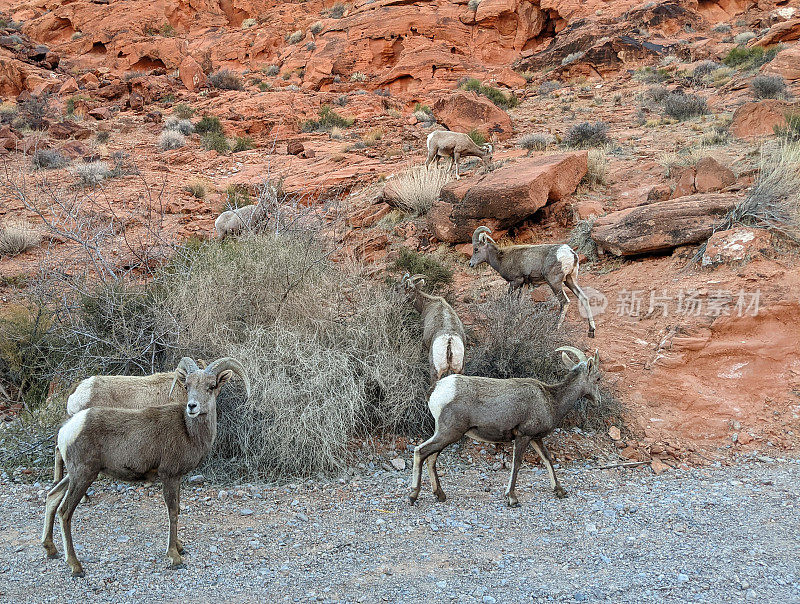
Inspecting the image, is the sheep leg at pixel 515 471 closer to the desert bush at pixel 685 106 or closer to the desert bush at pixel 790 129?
the desert bush at pixel 790 129

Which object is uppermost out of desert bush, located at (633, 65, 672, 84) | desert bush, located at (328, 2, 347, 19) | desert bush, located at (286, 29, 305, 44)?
desert bush, located at (328, 2, 347, 19)

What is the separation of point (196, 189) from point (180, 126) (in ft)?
26.9

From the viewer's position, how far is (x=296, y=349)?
6.31 m

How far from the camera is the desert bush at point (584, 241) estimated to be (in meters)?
9.59

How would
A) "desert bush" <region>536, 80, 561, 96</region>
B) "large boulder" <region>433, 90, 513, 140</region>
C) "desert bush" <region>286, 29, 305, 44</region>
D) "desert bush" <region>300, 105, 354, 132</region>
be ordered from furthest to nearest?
1. "desert bush" <region>286, 29, 305, 44</region>
2. "desert bush" <region>536, 80, 561, 96</region>
3. "desert bush" <region>300, 105, 354, 132</region>
4. "large boulder" <region>433, 90, 513, 140</region>

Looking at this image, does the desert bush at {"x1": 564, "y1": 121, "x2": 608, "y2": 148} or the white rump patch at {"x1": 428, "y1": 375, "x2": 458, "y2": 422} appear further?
the desert bush at {"x1": 564, "y1": 121, "x2": 608, "y2": 148}

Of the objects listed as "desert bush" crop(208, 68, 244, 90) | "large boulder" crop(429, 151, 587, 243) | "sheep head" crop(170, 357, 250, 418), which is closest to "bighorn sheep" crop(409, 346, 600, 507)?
"sheep head" crop(170, 357, 250, 418)

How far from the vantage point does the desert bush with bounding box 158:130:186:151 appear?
2031cm

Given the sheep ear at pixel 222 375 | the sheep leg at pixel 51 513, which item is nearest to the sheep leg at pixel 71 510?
the sheep leg at pixel 51 513

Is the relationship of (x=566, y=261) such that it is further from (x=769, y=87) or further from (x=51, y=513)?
(x=769, y=87)

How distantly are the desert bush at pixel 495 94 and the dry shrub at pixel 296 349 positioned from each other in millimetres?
17795

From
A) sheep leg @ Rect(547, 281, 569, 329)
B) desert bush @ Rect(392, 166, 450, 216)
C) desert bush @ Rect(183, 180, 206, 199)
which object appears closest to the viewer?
sheep leg @ Rect(547, 281, 569, 329)

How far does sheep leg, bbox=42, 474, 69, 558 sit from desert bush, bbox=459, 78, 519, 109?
21255 millimetres

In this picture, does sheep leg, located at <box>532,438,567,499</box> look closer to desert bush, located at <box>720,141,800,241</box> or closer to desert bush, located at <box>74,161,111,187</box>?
desert bush, located at <box>720,141,800,241</box>
